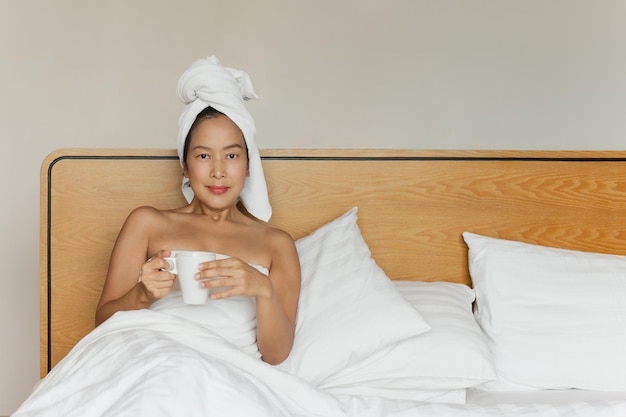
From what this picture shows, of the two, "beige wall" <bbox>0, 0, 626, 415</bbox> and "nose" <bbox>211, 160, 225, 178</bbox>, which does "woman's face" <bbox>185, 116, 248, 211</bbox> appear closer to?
"nose" <bbox>211, 160, 225, 178</bbox>

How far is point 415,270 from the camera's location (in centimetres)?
205

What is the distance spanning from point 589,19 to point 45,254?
82.4 inches

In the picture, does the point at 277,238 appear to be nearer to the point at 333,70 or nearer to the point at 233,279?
the point at 233,279

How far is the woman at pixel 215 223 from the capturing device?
1.69 m

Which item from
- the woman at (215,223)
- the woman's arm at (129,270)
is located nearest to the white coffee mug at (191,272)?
the woman's arm at (129,270)

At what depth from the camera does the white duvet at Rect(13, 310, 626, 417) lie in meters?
1.11

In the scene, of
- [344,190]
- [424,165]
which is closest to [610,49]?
[424,165]

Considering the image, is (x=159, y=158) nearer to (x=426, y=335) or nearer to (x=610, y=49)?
(x=426, y=335)

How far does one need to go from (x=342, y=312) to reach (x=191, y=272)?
50 cm

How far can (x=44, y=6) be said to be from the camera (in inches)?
105

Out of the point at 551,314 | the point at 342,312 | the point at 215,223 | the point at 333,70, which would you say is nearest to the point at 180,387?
the point at 342,312

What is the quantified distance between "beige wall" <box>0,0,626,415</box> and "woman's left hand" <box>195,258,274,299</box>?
1252mm


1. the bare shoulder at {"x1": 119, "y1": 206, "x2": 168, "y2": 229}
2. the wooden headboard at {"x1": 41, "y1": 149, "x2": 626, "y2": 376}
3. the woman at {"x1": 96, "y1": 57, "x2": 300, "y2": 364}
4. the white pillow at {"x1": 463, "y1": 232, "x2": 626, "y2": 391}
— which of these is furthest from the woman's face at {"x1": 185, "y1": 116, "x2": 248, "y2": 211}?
the white pillow at {"x1": 463, "y1": 232, "x2": 626, "y2": 391}

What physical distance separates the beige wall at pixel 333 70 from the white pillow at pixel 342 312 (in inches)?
36.2
